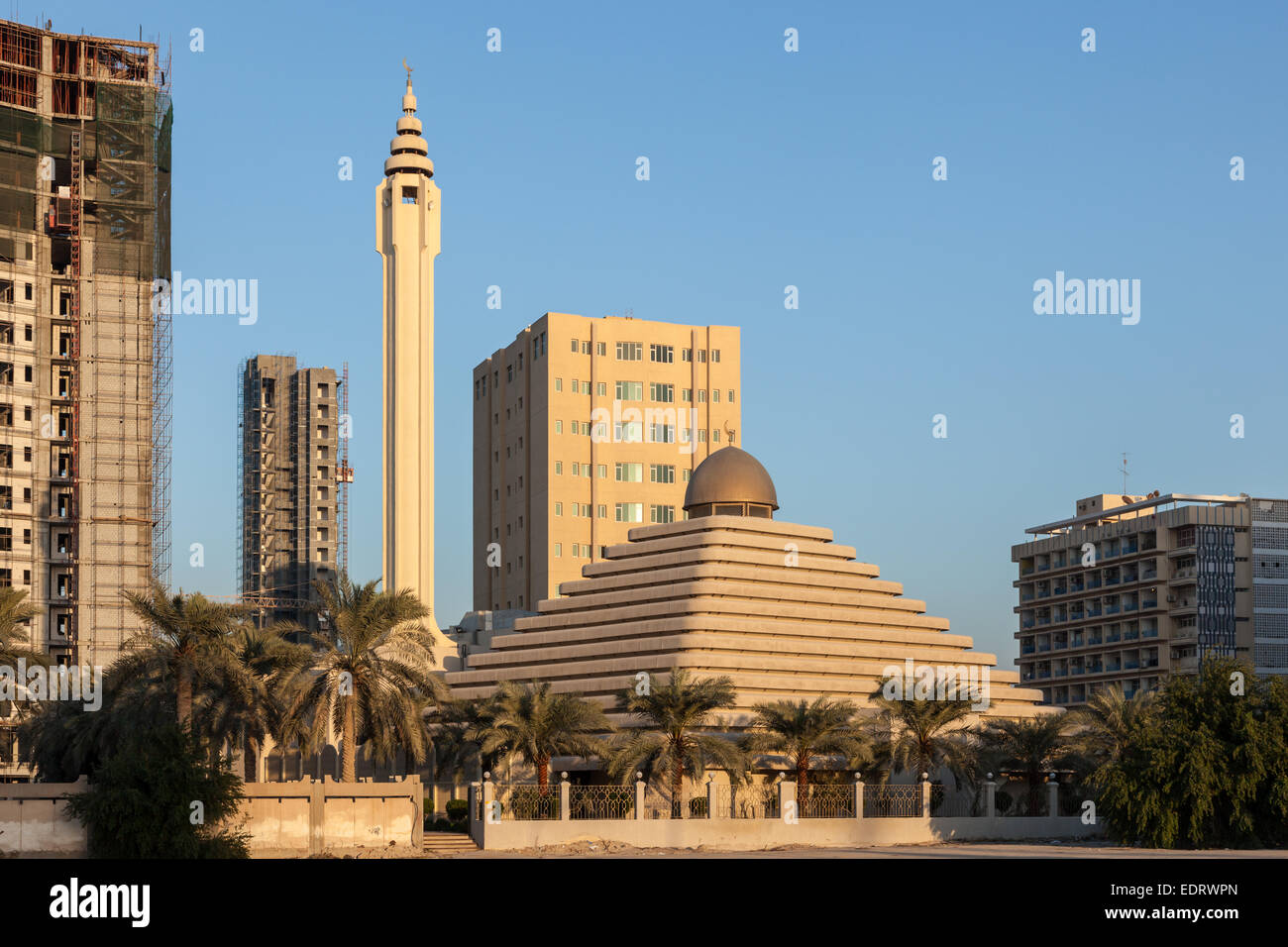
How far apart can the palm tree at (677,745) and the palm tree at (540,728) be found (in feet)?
5.63

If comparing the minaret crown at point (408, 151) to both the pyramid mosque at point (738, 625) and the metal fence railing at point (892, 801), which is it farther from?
the metal fence railing at point (892, 801)

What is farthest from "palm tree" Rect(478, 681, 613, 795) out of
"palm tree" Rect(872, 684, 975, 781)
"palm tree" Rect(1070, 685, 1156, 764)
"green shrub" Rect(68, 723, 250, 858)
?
"palm tree" Rect(1070, 685, 1156, 764)

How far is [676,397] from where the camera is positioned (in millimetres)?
128875

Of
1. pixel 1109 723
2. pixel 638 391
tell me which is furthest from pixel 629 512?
pixel 1109 723

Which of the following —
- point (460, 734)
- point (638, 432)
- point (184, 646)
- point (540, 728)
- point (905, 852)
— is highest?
point (638, 432)

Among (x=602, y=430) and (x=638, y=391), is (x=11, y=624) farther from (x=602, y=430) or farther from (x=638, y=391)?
(x=638, y=391)

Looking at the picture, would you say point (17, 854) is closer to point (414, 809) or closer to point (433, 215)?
point (414, 809)

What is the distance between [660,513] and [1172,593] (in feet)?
122

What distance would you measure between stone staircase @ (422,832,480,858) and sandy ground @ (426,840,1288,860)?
0.52 m

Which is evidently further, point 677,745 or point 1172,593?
point 1172,593

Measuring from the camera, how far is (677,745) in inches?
2511

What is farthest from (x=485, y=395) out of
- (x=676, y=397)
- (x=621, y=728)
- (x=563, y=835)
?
(x=563, y=835)

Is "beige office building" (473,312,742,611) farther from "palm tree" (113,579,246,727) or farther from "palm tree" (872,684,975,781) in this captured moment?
"palm tree" (113,579,246,727)
